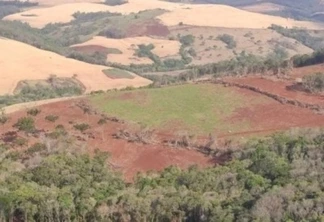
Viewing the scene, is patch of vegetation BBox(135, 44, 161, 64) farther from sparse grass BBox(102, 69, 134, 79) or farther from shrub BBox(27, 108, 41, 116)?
shrub BBox(27, 108, 41, 116)

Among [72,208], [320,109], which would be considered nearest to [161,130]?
[320,109]

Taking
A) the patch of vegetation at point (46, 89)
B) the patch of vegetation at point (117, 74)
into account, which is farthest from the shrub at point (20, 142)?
the patch of vegetation at point (117, 74)

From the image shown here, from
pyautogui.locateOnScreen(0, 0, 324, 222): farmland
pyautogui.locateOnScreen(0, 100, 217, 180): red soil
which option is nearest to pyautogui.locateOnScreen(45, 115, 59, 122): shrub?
pyautogui.locateOnScreen(0, 0, 324, 222): farmland

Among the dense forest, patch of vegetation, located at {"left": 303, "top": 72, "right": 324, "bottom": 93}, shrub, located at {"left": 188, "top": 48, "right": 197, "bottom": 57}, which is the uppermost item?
the dense forest

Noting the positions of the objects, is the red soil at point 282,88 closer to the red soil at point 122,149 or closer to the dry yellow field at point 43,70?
the red soil at point 122,149

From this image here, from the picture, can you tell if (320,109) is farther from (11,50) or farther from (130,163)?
(11,50)

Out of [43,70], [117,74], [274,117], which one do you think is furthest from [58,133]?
[117,74]

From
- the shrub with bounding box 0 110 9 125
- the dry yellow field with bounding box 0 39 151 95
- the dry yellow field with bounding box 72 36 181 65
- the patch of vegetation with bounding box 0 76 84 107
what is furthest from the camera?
the dry yellow field with bounding box 72 36 181 65
